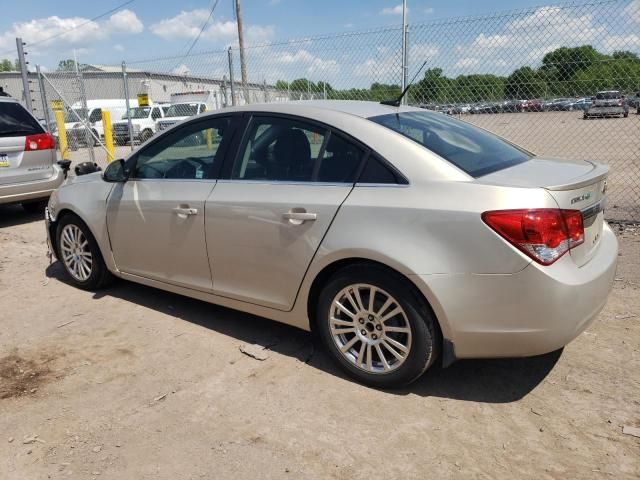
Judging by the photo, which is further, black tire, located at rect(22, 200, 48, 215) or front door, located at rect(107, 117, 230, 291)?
black tire, located at rect(22, 200, 48, 215)

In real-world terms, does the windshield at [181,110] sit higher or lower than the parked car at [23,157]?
higher

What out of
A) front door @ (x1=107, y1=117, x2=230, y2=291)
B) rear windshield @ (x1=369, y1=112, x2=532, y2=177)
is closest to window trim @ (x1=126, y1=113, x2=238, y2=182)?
front door @ (x1=107, y1=117, x2=230, y2=291)

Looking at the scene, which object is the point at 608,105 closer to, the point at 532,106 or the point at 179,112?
the point at 532,106

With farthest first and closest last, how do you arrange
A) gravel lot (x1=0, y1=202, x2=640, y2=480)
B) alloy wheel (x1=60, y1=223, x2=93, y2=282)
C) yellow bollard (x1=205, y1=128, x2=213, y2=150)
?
alloy wheel (x1=60, y1=223, x2=93, y2=282) → yellow bollard (x1=205, y1=128, x2=213, y2=150) → gravel lot (x1=0, y1=202, x2=640, y2=480)

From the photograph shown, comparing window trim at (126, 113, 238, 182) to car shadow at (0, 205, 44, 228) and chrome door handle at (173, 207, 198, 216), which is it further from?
car shadow at (0, 205, 44, 228)

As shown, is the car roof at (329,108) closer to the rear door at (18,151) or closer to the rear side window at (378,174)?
the rear side window at (378,174)

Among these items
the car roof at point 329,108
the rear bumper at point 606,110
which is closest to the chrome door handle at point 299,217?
the car roof at point 329,108

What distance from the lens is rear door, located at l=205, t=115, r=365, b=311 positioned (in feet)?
10.2

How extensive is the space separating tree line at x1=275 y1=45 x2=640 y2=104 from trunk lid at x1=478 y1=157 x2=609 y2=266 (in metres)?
4.05

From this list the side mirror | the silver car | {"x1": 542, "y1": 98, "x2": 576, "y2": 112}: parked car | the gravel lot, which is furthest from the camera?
{"x1": 542, "y1": 98, "x2": 576, "y2": 112}: parked car

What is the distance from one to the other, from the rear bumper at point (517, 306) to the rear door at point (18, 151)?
659 centimetres

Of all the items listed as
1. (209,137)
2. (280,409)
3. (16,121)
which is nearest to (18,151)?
(16,121)

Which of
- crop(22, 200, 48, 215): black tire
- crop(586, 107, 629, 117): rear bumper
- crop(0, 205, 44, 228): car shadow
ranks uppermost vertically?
crop(586, 107, 629, 117): rear bumper

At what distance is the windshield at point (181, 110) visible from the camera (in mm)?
21903
